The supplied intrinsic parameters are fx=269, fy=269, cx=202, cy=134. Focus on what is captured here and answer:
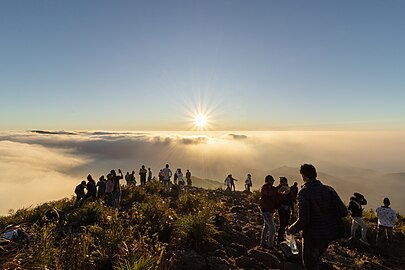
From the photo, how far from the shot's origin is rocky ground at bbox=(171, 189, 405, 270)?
224 inches

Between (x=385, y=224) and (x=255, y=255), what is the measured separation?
587 cm

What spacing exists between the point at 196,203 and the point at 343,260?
212 inches

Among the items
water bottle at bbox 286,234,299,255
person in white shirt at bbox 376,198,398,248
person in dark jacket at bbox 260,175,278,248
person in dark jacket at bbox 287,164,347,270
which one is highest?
person in dark jacket at bbox 287,164,347,270

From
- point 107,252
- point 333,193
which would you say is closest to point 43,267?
point 107,252

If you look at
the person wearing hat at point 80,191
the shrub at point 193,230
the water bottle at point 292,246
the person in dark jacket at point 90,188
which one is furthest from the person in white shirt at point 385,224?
the person wearing hat at point 80,191

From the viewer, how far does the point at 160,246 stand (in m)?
5.72

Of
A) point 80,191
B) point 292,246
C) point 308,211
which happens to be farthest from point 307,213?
point 80,191

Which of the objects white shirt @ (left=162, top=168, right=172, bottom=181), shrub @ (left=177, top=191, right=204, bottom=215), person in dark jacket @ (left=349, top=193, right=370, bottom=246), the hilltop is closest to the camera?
the hilltop

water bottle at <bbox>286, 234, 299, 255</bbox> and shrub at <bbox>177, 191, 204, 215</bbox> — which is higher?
water bottle at <bbox>286, 234, 299, 255</bbox>

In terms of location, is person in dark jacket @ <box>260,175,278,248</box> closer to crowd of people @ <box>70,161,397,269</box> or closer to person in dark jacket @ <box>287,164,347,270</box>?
crowd of people @ <box>70,161,397,269</box>

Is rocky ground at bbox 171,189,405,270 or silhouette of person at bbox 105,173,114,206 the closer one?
rocky ground at bbox 171,189,405,270

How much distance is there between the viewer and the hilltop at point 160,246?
164 inches

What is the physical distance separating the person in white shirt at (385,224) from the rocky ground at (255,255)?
0.33m

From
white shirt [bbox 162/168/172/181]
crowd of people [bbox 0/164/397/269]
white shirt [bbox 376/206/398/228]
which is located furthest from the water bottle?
white shirt [bbox 162/168/172/181]
